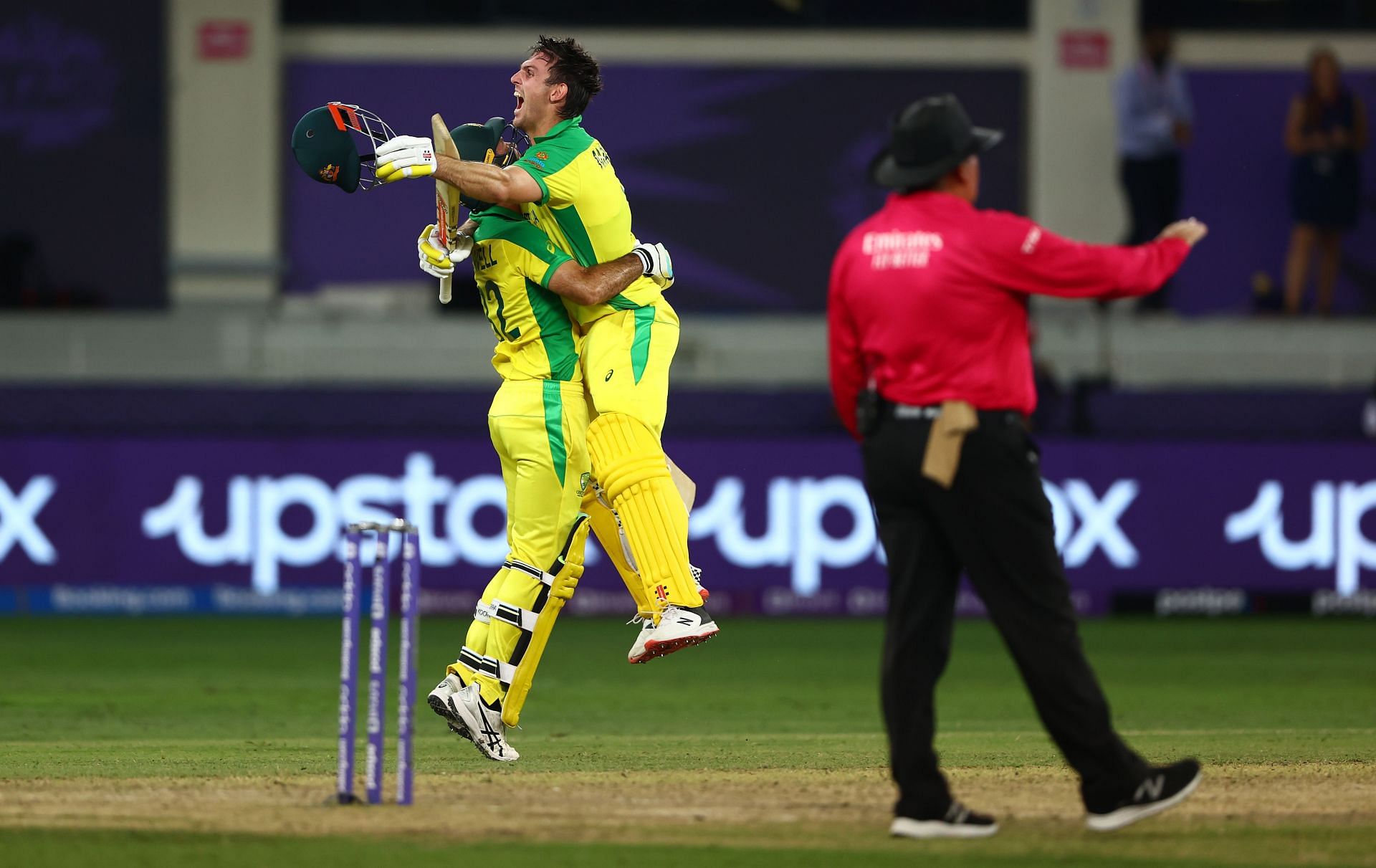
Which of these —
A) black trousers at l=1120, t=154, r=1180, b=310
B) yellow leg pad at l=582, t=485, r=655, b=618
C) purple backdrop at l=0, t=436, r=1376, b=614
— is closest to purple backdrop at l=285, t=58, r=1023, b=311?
black trousers at l=1120, t=154, r=1180, b=310

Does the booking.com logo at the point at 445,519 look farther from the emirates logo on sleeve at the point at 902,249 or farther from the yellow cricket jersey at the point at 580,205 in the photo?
the emirates logo on sleeve at the point at 902,249

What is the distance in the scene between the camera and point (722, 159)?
20250 mm

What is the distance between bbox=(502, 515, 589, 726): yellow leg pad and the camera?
310 inches

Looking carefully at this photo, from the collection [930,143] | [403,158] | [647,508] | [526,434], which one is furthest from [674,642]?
[930,143]

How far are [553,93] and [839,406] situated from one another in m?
2.20

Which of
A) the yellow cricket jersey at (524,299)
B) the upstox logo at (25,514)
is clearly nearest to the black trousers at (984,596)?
the yellow cricket jersey at (524,299)

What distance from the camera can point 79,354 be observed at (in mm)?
17203

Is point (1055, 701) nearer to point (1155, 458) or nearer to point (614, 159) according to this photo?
point (1155, 458)

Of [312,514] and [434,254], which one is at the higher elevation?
[434,254]

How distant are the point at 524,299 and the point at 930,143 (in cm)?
235

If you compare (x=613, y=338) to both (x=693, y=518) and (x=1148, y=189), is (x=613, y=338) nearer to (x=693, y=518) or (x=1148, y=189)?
(x=693, y=518)

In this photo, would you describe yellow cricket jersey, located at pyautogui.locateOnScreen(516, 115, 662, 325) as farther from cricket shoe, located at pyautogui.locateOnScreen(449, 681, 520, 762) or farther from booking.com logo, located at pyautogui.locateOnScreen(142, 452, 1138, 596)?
booking.com logo, located at pyautogui.locateOnScreen(142, 452, 1138, 596)

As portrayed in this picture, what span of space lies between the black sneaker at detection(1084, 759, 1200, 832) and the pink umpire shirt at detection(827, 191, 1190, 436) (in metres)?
1.14

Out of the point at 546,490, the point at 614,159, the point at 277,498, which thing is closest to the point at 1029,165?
the point at 614,159
